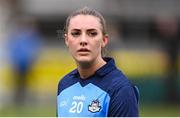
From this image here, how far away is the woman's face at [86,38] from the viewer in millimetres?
4852

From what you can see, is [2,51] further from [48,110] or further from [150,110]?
[150,110]

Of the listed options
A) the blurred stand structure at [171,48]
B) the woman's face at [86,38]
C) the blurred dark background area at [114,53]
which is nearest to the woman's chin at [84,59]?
the woman's face at [86,38]

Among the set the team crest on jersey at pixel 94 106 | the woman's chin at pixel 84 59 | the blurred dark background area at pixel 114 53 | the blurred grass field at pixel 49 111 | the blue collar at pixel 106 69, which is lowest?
the blurred grass field at pixel 49 111

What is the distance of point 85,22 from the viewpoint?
192 inches

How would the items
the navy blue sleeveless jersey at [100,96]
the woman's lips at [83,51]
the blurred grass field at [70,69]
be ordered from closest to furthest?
the navy blue sleeveless jersey at [100,96] → the woman's lips at [83,51] → the blurred grass field at [70,69]

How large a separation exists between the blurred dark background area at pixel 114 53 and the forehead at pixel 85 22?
9.89 metres

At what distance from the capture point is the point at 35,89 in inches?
669

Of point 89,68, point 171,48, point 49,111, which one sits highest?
point 89,68

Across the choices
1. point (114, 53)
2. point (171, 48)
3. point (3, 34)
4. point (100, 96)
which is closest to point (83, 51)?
point (100, 96)

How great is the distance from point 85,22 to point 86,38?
102mm

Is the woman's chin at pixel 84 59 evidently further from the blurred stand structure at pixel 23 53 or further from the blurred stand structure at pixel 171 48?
the blurred stand structure at pixel 171 48

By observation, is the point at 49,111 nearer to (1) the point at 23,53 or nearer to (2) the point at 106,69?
(1) the point at 23,53

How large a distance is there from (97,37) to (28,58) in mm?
11238

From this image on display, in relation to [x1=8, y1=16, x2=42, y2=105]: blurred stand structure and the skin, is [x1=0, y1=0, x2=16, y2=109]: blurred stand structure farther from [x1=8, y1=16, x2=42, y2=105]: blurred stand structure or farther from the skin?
the skin
